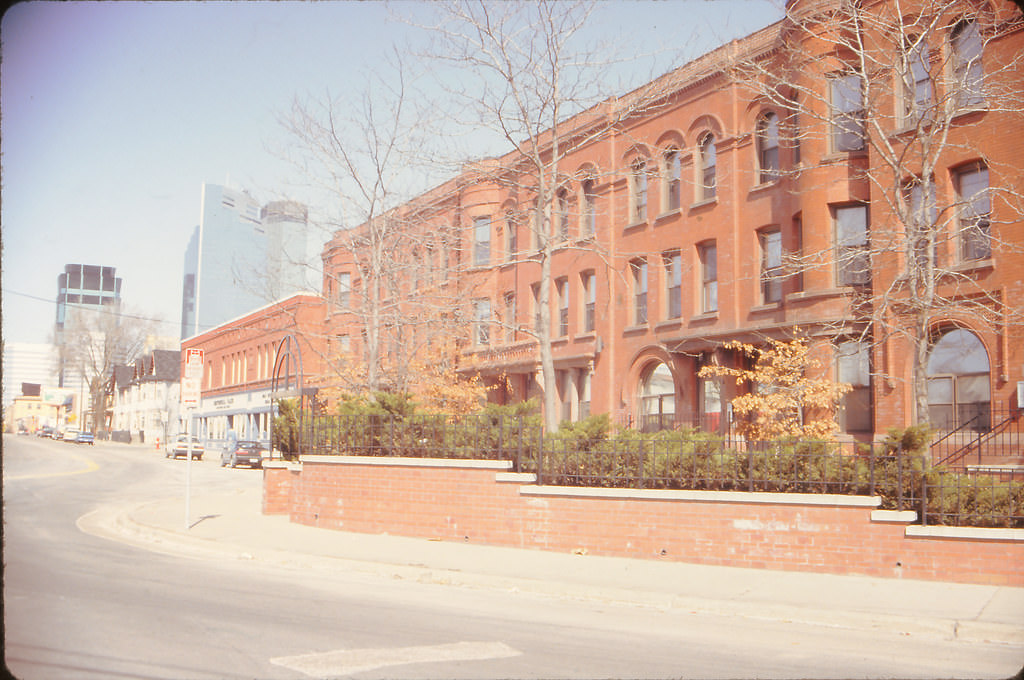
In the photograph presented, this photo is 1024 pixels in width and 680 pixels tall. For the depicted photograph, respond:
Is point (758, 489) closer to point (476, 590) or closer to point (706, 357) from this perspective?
point (476, 590)

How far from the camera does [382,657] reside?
22.4ft

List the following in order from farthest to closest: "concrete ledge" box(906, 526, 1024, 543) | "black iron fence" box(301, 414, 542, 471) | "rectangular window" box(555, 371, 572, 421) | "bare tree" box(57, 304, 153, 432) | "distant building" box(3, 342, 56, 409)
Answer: "distant building" box(3, 342, 56, 409) → "bare tree" box(57, 304, 153, 432) → "rectangular window" box(555, 371, 572, 421) → "black iron fence" box(301, 414, 542, 471) → "concrete ledge" box(906, 526, 1024, 543)

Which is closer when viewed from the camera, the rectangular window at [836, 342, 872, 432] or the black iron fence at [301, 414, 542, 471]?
the black iron fence at [301, 414, 542, 471]

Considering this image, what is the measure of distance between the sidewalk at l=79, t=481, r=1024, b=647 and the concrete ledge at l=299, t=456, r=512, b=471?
1.21m

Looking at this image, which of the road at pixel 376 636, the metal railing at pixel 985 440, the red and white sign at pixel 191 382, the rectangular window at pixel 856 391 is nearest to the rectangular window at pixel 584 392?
the rectangular window at pixel 856 391

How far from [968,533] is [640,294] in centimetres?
1858

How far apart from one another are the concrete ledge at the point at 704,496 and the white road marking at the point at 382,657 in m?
5.23

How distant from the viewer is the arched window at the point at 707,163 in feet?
85.6

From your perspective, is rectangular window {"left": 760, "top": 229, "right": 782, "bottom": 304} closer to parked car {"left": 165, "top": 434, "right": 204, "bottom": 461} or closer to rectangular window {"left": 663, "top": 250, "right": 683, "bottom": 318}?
rectangular window {"left": 663, "top": 250, "right": 683, "bottom": 318}

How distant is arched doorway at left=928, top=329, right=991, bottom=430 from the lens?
19.2 m

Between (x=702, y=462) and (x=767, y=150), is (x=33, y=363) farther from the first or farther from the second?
(x=702, y=462)

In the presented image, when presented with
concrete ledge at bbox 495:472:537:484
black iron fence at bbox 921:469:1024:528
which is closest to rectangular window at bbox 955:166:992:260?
black iron fence at bbox 921:469:1024:528

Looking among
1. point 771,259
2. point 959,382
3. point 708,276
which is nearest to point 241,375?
point 708,276

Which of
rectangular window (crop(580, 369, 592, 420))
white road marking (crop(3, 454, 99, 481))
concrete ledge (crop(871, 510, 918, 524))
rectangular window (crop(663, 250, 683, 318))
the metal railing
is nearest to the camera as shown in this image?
concrete ledge (crop(871, 510, 918, 524))
